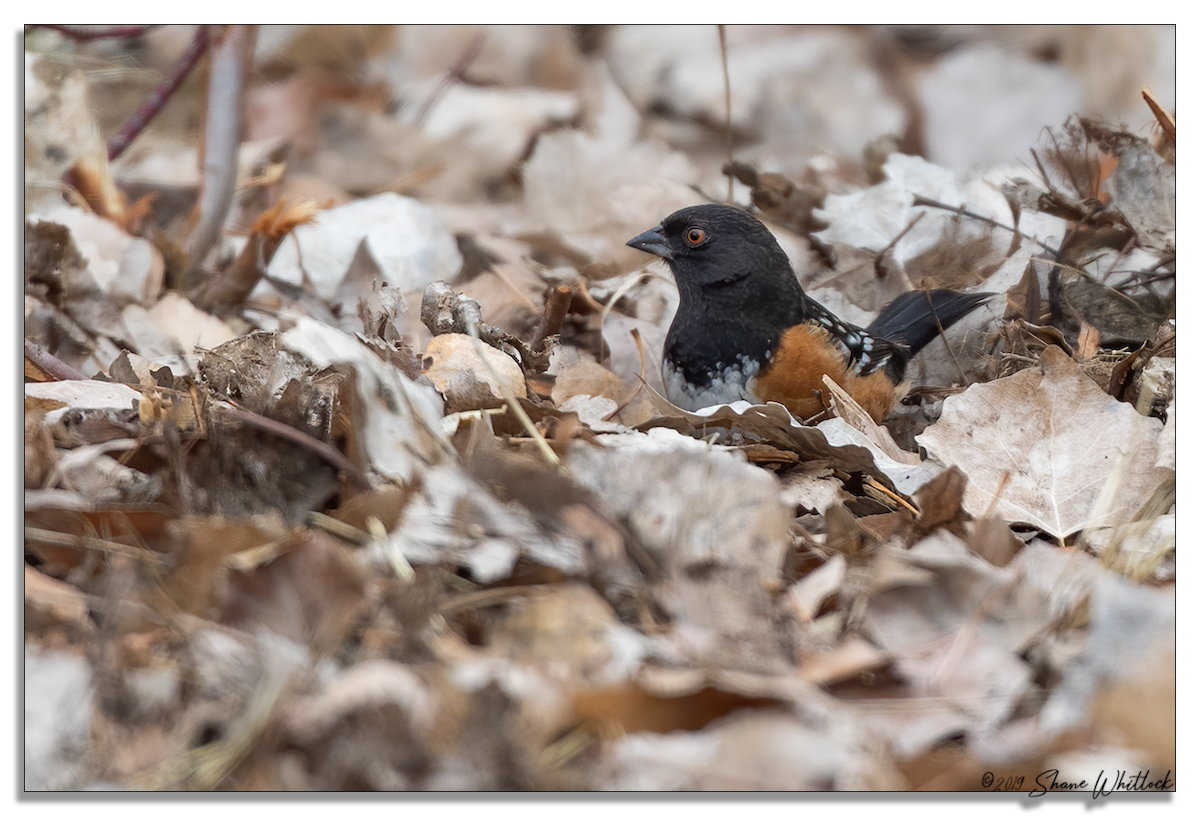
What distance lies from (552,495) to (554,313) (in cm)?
98

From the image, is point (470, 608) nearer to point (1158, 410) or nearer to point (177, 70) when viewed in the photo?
point (1158, 410)

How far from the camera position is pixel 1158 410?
1546mm

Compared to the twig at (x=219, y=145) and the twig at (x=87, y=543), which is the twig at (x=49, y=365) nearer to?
the twig at (x=87, y=543)

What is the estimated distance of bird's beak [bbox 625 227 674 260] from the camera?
224 centimetres

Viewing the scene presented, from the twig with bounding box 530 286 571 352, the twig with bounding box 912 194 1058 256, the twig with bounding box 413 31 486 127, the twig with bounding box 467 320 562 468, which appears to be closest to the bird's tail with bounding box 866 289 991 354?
the twig with bounding box 912 194 1058 256

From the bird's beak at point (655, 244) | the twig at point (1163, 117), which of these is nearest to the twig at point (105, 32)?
the bird's beak at point (655, 244)

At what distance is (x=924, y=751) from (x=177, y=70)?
6.79 feet

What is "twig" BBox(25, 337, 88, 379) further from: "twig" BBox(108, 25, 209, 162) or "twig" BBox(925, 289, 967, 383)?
"twig" BBox(925, 289, 967, 383)

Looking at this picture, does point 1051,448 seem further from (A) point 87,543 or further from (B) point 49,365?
(B) point 49,365

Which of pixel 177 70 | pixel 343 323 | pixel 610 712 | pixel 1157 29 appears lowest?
pixel 343 323

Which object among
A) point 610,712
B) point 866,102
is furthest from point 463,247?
point 610,712

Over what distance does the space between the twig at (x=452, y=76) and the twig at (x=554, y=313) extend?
117 cm

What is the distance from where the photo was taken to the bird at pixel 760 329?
79.7 inches
